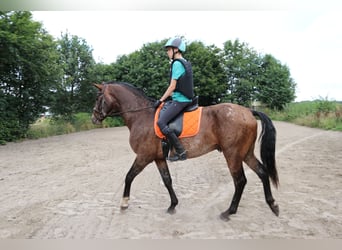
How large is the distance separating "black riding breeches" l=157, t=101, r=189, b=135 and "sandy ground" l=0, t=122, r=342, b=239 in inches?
43.8

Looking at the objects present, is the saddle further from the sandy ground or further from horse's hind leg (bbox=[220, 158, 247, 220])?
the sandy ground

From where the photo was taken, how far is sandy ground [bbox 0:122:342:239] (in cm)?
295

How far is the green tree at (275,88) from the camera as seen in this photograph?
1097 cm

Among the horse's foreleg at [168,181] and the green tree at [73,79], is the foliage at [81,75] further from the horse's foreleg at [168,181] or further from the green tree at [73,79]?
the horse's foreleg at [168,181]

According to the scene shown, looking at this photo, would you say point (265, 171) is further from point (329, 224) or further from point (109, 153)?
point (109, 153)

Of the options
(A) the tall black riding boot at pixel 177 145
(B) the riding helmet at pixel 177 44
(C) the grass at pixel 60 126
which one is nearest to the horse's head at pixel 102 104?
(A) the tall black riding boot at pixel 177 145

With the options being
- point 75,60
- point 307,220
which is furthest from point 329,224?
point 75,60

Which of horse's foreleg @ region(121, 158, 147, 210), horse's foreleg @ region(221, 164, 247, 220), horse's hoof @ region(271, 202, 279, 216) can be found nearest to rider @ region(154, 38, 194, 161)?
horse's foreleg @ region(121, 158, 147, 210)

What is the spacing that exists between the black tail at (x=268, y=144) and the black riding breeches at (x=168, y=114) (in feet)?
3.24

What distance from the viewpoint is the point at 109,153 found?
845 centimetres

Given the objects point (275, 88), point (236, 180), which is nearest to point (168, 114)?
point (236, 180)

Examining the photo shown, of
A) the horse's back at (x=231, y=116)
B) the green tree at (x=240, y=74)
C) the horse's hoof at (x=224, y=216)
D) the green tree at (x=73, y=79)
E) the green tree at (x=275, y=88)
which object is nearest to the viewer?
the horse's hoof at (x=224, y=216)

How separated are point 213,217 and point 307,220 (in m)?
1.09

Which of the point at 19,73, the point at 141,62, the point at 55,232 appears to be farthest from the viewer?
the point at 141,62
